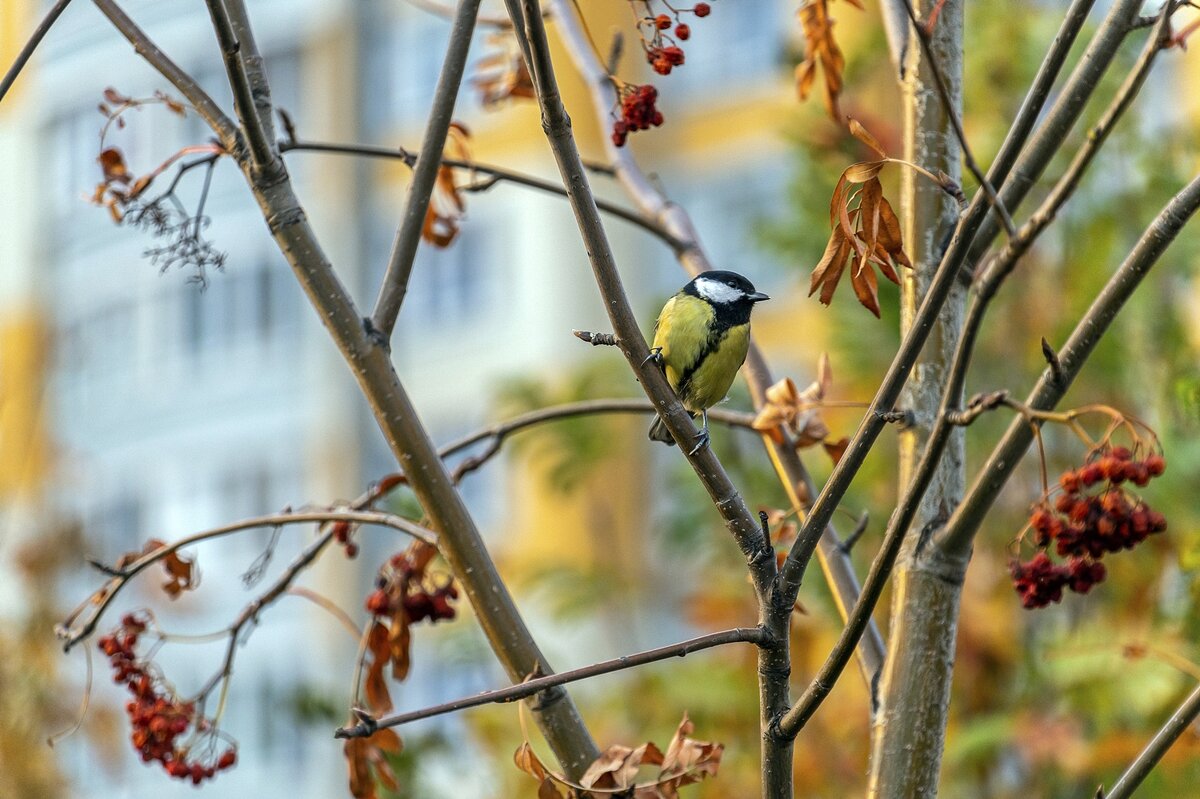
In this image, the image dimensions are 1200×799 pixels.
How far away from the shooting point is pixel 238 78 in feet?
4.76

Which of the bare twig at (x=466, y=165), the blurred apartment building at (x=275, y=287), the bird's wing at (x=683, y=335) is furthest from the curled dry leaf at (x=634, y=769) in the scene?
the blurred apartment building at (x=275, y=287)

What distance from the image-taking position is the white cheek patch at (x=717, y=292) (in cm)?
235

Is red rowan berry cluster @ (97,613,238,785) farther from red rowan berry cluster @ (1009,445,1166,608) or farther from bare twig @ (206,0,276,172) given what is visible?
red rowan berry cluster @ (1009,445,1166,608)

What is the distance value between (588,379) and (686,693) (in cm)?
140

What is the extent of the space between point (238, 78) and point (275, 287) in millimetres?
12591

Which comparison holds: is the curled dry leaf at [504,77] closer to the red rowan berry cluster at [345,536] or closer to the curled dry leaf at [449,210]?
the curled dry leaf at [449,210]

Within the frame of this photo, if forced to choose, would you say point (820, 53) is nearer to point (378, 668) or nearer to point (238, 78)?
point (238, 78)

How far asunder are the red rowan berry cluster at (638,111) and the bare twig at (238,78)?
1.46 feet

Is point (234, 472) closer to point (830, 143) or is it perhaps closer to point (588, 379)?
point (588, 379)

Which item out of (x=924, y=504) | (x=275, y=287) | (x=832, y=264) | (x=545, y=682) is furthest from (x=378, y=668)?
(x=275, y=287)

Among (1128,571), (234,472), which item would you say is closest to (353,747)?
(1128,571)

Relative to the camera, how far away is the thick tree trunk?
153cm

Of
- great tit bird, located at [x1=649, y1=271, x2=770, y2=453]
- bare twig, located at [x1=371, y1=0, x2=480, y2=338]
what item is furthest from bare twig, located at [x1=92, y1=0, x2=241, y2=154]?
great tit bird, located at [x1=649, y1=271, x2=770, y2=453]

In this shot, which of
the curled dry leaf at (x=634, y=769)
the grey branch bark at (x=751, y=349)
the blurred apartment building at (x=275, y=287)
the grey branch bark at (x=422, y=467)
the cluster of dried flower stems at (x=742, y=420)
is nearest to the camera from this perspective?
the cluster of dried flower stems at (x=742, y=420)
